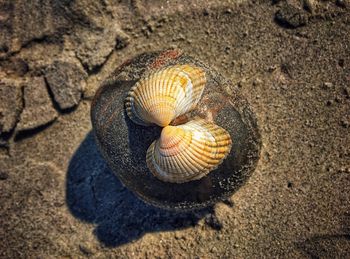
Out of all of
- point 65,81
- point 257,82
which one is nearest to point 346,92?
point 257,82

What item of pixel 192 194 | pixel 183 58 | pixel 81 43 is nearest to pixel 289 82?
pixel 183 58

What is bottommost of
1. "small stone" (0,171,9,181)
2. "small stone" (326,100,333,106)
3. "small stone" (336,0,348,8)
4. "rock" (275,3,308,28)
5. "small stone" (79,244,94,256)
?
"small stone" (79,244,94,256)

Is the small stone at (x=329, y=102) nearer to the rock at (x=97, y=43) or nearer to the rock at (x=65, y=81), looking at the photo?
the rock at (x=97, y=43)

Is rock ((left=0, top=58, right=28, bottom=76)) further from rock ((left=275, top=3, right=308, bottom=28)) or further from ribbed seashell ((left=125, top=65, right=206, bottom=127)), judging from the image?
rock ((left=275, top=3, right=308, bottom=28))

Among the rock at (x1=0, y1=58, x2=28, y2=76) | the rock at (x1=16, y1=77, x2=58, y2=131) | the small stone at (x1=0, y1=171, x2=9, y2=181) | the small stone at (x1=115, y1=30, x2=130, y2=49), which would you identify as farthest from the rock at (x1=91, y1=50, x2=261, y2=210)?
the small stone at (x1=0, y1=171, x2=9, y2=181)

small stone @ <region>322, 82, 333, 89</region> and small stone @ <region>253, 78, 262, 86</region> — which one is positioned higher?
small stone @ <region>322, 82, 333, 89</region>

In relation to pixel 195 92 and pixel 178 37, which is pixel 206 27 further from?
pixel 195 92

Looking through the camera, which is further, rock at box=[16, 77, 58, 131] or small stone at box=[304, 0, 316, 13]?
rock at box=[16, 77, 58, 131]

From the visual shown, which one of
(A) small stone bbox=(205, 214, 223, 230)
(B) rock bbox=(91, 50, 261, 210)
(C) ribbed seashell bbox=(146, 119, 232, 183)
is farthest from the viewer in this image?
(A) small stone bbox=(205, 214, 223, 230)
